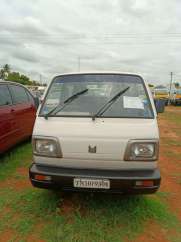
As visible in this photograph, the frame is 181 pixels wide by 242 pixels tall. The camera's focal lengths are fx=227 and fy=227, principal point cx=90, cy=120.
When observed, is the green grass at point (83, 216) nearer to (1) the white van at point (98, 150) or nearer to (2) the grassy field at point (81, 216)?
(2) the grassy field at point (81, 216)

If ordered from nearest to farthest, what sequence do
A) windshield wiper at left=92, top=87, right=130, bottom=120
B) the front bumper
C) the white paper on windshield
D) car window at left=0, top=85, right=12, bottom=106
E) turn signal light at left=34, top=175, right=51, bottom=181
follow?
the front bumper < turn signal light at left=34, top=175, right=51, bottom=181 < windshield wiper at left=92, top=87, right=130, bottom=120 < the white paper on windshield < car window at left=0, top=85, right=12, bottom=106

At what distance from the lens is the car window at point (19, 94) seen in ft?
17.8

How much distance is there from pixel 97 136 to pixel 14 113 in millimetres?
3055

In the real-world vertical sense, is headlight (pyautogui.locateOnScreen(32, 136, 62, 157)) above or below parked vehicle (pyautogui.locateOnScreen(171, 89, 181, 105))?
above

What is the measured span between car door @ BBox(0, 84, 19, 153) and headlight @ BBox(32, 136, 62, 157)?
1951 millimetres

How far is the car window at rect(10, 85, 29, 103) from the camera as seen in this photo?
5425 millimetres

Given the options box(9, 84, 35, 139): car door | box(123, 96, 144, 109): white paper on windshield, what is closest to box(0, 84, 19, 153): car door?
box(9, 84, 35, 139): car door

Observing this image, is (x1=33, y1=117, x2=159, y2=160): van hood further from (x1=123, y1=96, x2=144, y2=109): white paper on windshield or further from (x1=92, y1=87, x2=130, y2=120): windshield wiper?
(x1=123, y1=96, x2=144, y2=109): white paper on windshield

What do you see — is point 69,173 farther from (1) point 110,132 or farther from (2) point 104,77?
(2) point 104,77

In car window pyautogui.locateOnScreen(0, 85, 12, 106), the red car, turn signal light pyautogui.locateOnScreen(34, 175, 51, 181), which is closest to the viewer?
turn signal light pyautogui.locateOnScreen(34, 175, 51, 181)

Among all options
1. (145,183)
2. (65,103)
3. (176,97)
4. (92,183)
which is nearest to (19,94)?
(65,103)

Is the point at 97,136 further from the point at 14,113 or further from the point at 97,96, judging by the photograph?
the point at 14,113

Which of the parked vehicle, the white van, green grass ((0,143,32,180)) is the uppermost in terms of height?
the white van

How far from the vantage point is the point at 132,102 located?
3.12 metres
